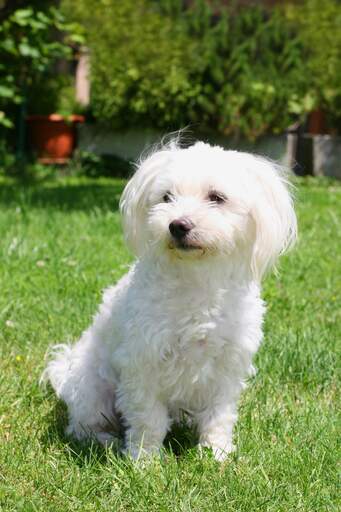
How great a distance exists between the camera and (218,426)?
2.51 metres

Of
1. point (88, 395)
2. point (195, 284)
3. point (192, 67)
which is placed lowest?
point (88, 395)

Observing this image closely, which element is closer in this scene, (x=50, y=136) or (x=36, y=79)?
(x=50, y=136)

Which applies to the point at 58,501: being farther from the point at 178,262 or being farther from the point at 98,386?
the point at 178,262

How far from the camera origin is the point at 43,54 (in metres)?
8.50

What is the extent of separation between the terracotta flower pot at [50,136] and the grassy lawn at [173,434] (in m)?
5.14

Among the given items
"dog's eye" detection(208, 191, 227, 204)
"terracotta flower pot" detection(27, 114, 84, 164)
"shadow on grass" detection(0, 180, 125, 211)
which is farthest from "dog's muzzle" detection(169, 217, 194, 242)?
"terracotta flower pot" detection(27, 114, 84, 164)

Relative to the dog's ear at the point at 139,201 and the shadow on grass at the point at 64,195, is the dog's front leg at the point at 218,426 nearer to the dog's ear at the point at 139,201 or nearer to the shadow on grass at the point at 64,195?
the dog's ear at the point at 139,201

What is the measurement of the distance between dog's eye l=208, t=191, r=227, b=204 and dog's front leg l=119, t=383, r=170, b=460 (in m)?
0.69

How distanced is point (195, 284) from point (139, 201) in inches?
14.2

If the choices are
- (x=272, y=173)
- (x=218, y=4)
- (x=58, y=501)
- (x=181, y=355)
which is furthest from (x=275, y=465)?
(x=218, y=4)

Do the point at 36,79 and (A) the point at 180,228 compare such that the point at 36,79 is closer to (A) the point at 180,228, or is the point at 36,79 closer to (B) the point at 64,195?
(B) the point at 64,195

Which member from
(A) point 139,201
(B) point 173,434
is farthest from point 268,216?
(B) point 173,434

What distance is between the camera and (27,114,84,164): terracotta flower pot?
1034 centimetres

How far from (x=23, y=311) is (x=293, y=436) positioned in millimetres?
1707
